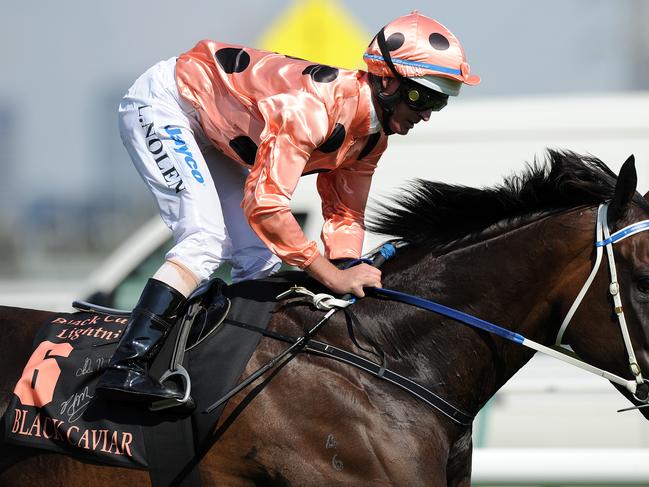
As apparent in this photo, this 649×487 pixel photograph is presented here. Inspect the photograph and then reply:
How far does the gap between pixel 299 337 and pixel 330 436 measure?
33 cm

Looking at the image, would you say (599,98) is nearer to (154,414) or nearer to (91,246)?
(154,414)

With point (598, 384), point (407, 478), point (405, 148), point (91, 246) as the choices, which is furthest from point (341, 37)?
point (91, 246)

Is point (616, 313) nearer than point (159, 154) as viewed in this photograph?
Yes

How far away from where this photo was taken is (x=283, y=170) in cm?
317

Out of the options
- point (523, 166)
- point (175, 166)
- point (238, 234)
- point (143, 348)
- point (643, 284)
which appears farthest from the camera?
point (523, 166)

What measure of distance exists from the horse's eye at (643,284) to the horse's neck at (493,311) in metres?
0.19

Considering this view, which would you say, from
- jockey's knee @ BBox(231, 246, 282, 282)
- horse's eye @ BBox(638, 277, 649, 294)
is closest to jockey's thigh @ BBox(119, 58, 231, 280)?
jockey's knee @ BBox(231, 246, 282, 282)

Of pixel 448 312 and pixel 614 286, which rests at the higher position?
pixel 614 286

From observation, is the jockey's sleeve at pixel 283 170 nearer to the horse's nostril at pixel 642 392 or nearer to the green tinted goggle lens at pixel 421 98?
the green tinted goggle lens at pixel 421 98

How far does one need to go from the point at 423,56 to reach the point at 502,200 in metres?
0.51

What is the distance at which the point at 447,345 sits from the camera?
128 inches

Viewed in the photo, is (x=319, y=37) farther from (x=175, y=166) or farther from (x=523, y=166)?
(x=175, y=166)
